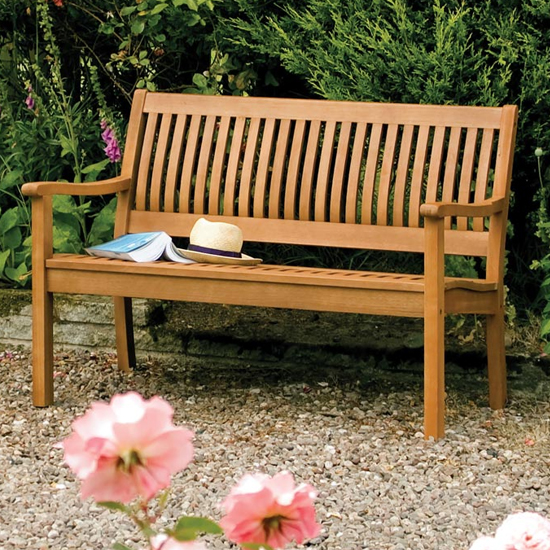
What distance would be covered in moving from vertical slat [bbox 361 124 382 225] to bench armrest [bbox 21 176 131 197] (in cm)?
Answer: 88

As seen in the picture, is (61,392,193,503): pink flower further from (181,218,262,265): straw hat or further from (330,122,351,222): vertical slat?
(330,122,351,222): vertical slat

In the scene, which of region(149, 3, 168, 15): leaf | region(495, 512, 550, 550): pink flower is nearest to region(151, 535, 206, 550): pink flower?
region(495, 512, 550, 550): pink flower

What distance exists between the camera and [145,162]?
13.4 ft

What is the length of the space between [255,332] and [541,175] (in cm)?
125

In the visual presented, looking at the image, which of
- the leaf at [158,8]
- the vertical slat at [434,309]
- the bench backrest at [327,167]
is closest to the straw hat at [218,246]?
the bench backrest at [327,167]

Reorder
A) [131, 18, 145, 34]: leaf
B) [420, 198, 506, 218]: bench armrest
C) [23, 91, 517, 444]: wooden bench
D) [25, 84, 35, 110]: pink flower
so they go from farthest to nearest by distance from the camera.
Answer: [25, 84, 35, 110]: pink flower, [131, 18, 145, 34]: leaf, [23, 91, 517, 444]: wooden bench, [420, 198, 506, 218]: bench armrest

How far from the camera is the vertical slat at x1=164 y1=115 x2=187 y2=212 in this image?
4047 mm

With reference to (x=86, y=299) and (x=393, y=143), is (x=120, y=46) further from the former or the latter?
(x=393, y=143)

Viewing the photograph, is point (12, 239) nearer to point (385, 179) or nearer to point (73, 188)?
point (73, 188)

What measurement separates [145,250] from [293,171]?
612mm

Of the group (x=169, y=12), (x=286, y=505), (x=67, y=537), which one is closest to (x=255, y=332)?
(x=169, y=12)

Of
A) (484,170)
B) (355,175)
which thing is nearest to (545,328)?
(484,170)

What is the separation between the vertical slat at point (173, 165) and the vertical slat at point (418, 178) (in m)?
0.89

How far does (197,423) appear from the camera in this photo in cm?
354
